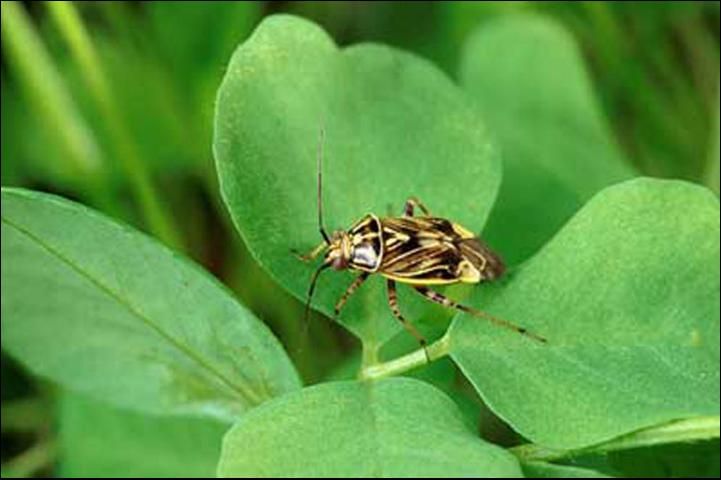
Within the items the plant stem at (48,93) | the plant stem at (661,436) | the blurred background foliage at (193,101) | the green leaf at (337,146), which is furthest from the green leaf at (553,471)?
the plant stem at (48,93)

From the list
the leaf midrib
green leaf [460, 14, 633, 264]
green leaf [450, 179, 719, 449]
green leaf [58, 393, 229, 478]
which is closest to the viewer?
green leaf [450, 179, 719, 449]

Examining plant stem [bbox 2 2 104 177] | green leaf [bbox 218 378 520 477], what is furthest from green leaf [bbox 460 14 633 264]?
green leaf [bbox 218 378 520 477]

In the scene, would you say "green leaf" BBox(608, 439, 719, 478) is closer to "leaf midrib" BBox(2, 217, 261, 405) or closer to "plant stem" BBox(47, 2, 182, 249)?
"leaf midrib" BBox(2, 217, 261, 405)

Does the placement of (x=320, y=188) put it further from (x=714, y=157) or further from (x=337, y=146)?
(x=714, y=157)

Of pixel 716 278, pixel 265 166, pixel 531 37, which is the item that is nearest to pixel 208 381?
pixel 265 166

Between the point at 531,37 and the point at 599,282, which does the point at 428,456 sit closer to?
the point at 599,282

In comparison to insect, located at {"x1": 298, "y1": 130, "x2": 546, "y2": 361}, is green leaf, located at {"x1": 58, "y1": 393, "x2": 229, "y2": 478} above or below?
below
